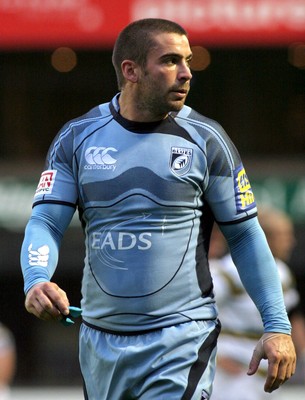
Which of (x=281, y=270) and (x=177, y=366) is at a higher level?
(x=177, y=366)

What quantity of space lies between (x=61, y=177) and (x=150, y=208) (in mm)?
422

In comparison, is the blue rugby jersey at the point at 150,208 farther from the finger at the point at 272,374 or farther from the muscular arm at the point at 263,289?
the finger at the point at 272,374

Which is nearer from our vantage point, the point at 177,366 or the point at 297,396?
the point at 177,366

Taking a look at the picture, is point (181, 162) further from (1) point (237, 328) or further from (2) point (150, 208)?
(1) point (237, 328)

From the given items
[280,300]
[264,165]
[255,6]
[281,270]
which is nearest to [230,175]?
[280,300]

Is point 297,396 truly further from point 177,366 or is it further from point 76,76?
point 177,366

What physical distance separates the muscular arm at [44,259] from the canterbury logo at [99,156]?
0.76ft

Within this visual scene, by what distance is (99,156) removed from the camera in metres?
5.25

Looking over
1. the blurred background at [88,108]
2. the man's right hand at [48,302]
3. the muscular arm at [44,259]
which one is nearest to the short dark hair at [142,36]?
the muscular arm at [44,259]

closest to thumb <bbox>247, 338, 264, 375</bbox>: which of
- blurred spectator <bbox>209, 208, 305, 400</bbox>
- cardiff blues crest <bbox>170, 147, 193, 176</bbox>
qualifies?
cardiff blues crest <bbox>170, 147, 193, 176</bbox>

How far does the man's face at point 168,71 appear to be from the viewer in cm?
522

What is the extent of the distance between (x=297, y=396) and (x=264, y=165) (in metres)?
3.19

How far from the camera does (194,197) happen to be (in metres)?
5.22

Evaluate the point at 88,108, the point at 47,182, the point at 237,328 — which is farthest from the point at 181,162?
the point at 88,108
